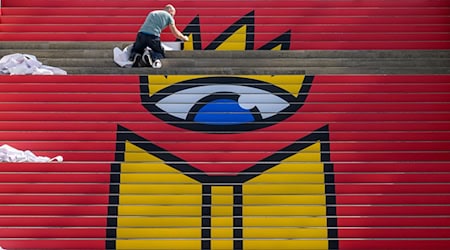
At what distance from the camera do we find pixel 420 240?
6.98m

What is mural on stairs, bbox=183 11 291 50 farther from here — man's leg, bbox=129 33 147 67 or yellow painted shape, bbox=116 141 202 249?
yellow painted shape, bbox=116 141 202 249

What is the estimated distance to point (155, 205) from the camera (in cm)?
723

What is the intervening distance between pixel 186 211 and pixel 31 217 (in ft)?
4.81

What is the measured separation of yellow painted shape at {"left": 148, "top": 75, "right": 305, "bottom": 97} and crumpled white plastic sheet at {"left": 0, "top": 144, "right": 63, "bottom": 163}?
136 cm

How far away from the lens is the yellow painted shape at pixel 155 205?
6.98 m

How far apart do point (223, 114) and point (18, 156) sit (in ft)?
7.10

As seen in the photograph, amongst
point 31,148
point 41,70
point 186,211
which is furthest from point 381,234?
point 41,70

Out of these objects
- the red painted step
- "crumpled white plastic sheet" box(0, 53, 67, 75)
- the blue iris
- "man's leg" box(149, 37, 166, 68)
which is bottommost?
the blue iris

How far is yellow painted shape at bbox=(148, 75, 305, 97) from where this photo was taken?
8242mm

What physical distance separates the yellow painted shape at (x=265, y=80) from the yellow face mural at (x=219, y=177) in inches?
0.4

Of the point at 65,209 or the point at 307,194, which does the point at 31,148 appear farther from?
the point at 307,194

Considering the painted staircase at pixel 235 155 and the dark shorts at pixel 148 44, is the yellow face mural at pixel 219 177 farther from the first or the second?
the dark shorts at pixel 148 44

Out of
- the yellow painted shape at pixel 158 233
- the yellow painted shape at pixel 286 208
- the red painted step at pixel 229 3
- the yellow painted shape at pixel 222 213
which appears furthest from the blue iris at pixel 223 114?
the red painted step at pixel 229 3

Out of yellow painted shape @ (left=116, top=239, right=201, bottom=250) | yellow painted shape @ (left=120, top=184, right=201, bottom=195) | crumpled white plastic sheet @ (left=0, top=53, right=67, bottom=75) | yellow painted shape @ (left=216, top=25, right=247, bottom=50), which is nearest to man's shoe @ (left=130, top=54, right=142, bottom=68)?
crumpled white plastic sheet @ (left=0, top=53, right=67, bottom=75)
